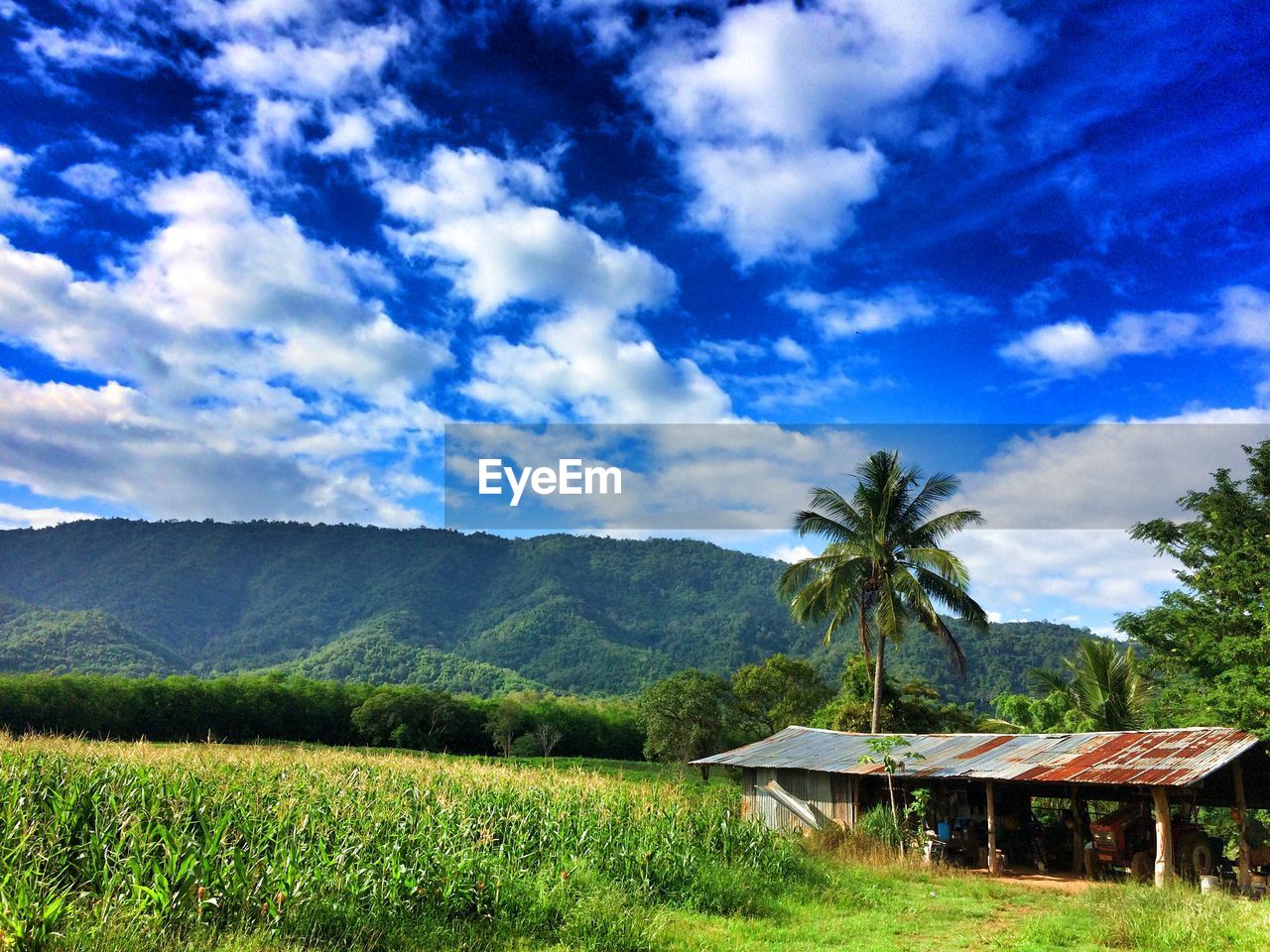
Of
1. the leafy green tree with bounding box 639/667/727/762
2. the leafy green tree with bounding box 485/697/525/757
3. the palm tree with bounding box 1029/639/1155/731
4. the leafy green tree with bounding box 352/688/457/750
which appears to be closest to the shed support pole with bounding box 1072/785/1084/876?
the palm tree with bounding box 1029/639/1155/731

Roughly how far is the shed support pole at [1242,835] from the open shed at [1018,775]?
0.07ft

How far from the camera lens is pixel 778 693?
4347 cm

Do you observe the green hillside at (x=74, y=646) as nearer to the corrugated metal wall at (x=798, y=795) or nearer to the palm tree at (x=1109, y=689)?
the corrugated metal wall at (x=798, y=795)

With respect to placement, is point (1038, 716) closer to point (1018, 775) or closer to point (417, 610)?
point (1018, 775)

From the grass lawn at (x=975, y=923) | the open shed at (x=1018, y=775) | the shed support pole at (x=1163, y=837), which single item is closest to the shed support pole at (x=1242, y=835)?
the open shed at (x=1018, y=775)

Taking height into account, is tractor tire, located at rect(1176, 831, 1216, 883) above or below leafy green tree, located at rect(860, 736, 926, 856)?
below

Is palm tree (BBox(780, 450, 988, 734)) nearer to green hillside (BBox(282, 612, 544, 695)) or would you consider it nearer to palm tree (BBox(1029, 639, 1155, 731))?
palm tree (BBox(1029, 639, 1155, 731))

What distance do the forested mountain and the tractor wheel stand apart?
5961 centimetres

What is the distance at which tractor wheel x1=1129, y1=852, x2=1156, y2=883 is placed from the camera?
15177mm

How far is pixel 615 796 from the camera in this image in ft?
47.4

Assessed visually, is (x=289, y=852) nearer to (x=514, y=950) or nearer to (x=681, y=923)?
(x=514, y=950)

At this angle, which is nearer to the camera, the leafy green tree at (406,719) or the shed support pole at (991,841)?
the shed support pole at (991,841)

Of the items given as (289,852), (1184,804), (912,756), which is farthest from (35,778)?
(1184,804)

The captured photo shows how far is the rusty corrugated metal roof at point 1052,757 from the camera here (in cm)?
1392
